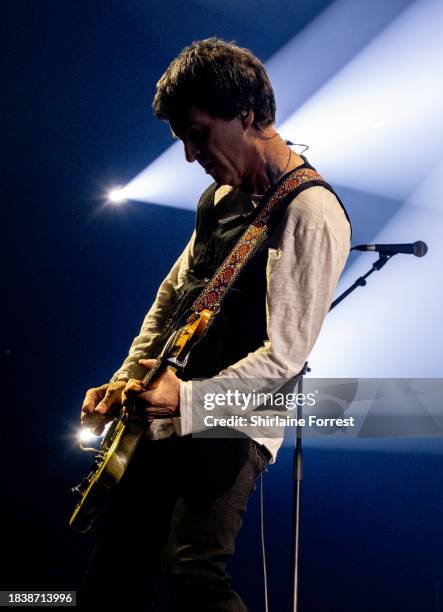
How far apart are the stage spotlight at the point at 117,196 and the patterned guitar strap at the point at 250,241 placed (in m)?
1.77

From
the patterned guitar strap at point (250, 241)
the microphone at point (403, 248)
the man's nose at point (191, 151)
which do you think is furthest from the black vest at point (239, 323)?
the microphone at point (403, 248)

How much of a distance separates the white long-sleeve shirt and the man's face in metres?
0.28

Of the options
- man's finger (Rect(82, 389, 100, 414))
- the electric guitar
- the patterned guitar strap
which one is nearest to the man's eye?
the patterned guitar strap

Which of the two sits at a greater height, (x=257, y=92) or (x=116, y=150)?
(x=116, y=150)

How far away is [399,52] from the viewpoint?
137 inches

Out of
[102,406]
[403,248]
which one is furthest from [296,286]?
[403,248]

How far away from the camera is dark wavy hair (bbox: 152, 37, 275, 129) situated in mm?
1723

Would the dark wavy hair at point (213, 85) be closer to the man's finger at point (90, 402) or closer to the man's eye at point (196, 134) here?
the man's eye at point (196, 134)

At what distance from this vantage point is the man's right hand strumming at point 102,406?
1.67 metres

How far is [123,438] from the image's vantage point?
5.17 feet

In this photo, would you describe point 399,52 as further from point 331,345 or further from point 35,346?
point 35,346

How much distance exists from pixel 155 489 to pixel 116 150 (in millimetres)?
2142

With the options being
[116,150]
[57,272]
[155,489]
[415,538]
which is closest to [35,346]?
[57,272]

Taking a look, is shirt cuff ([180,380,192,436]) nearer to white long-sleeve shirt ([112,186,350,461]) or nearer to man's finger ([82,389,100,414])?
white long-sleeve shirt ([112,186,350,461])
